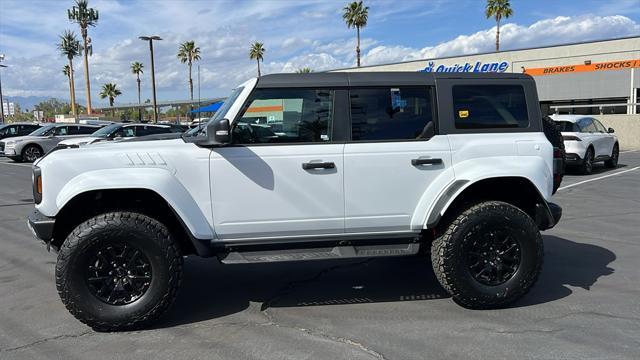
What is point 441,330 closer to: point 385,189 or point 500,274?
point 500,274

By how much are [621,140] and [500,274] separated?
25.4m

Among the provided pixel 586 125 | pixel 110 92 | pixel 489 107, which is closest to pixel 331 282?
pixel 489 107

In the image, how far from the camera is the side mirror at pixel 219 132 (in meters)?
4.02

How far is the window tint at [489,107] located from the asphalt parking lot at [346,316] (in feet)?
5.19

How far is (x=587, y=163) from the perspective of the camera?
1428 centimetres

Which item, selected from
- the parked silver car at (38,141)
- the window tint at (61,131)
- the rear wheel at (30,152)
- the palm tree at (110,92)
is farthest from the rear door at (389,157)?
the palm tree at (110,92)

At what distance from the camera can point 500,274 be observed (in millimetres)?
4520

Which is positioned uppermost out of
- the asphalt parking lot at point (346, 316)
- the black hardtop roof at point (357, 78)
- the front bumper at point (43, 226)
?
the black hardtop roof at point (357, 78)

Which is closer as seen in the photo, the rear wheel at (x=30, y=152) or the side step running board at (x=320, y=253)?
the side step running board at (x=320, y=253)

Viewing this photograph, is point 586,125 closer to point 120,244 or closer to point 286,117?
point 286,117

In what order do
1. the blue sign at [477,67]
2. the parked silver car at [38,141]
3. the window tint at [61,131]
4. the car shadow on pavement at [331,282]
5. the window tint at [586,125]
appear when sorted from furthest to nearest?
1. the blue sign at [477,67]
2. the window tint at [61,131]
3. the parked silver car at [38,141]
4. the window tint at [586,125]
5. the car shadow on pavement at [331,282]

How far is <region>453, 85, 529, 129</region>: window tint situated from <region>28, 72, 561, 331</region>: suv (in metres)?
0.01

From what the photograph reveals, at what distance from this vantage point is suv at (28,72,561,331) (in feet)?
13.4

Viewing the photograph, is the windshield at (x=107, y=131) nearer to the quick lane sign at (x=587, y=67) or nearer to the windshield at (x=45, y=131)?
the windshield at (x=45, y=131)
